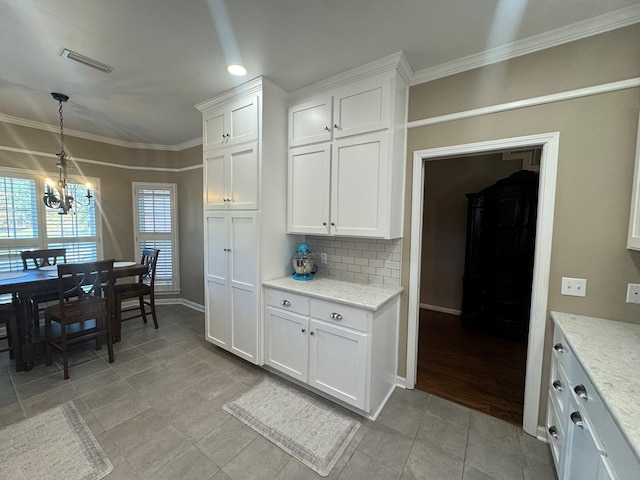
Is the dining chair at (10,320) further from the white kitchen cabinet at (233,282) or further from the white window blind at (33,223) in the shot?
the white kitchen cabinet at (233,282)

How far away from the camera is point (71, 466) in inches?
62.7

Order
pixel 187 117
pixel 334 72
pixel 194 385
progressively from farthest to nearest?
pixel 187 117 → pixel 194 385 → pixel 334 72

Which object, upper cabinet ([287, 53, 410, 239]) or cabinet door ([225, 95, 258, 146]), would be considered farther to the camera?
cabinet door ([225, 95, 258, 146])

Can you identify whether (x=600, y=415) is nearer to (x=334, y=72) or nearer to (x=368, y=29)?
(x=368, y=29)

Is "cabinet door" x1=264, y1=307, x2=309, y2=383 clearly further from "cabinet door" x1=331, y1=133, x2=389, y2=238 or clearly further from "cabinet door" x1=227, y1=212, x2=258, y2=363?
"cabinet door" x1=331, y1=133, x2=389, y2=238

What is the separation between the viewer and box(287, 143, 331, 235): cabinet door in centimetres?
237

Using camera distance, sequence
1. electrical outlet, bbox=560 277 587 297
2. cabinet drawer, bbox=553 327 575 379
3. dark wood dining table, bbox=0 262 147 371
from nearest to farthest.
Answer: cabinet drawer, bbox=553 327 575 379
electrical outlet, bbox=560 277 587 297
dark wood dining table, bbox=0 262 147 371

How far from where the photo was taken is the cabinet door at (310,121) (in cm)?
233

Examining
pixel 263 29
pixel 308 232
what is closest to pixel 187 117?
pixel 263 29

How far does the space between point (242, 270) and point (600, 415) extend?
A: 247 cm

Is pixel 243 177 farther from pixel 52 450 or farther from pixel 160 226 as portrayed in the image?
pixel 160 226

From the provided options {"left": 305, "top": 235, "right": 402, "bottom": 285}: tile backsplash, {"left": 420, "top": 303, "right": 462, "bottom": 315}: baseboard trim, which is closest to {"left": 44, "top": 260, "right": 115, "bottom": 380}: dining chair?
{"left": 305, "top": 235, "right": 402, "bottom": 285}: tile backsplash

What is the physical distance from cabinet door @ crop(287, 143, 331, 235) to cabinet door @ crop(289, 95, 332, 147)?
8 cm

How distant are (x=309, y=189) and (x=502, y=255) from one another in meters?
2.68
